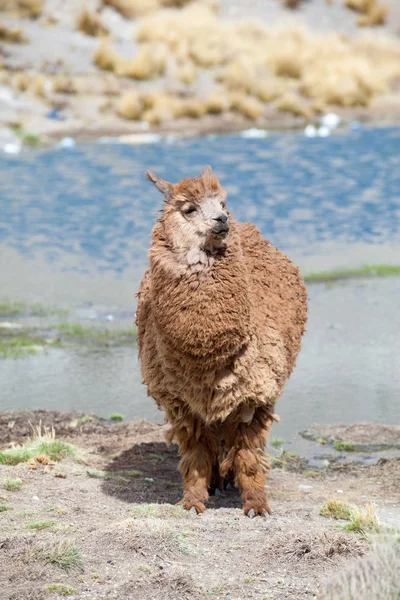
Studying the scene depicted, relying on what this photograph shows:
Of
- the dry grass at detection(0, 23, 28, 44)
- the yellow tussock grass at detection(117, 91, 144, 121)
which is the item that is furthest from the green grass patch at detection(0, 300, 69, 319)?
the dry grass at detection(0, 23, 28, 44)

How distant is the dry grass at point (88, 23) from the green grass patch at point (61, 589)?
1325 inches

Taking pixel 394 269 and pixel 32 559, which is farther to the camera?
pixel 394 269

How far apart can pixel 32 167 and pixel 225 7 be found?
20.1 meters

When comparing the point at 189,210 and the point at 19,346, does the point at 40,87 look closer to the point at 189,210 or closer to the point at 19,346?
the point at 19,346

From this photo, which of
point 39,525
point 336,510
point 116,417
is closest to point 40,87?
point 116,417

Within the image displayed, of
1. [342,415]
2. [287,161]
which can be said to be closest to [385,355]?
[342,415]

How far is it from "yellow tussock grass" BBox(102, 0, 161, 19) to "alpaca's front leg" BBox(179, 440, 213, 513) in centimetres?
3516

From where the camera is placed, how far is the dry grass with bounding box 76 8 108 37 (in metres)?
36.9

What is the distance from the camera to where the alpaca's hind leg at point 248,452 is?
6.86 meters

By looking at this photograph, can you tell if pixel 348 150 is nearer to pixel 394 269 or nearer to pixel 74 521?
pixel 394 269

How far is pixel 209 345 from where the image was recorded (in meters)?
6.46

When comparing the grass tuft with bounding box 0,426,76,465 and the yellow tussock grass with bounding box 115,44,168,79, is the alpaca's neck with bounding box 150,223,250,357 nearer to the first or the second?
the grass tuft with bounding box 0,426,76,465

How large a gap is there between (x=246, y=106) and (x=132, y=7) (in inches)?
397

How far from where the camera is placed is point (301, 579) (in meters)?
5.16
